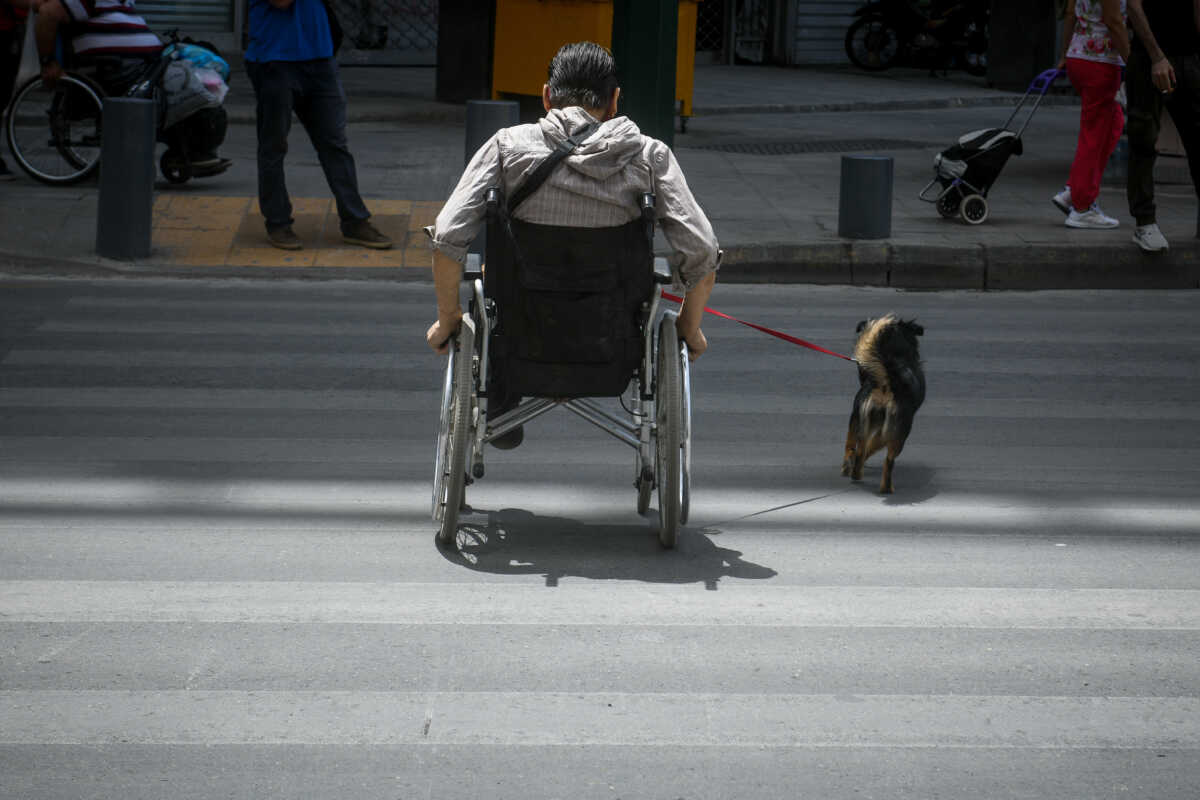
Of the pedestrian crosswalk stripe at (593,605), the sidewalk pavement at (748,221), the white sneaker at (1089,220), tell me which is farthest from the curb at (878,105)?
the pedestrian crosswalk stripe at (593,605)

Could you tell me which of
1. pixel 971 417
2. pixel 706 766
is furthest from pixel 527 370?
pixel 971 417

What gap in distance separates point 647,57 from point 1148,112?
10.7 ft

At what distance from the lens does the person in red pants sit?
1037 centimetres

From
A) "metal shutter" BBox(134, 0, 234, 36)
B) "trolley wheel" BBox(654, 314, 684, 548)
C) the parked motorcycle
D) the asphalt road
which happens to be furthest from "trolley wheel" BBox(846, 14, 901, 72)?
"trolley wheel" BBox(654, 314, 684, 548)

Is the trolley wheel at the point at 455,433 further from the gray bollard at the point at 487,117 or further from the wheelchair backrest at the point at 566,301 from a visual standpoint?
the gray bollard at the point at 487,117

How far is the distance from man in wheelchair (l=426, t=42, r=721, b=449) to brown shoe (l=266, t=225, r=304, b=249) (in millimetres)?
5371

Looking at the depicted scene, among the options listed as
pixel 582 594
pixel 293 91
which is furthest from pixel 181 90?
pixel 582 594

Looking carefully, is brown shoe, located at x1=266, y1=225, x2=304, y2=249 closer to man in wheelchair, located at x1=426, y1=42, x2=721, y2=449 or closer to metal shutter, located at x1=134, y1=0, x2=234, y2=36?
man in wheelchair, located at x1=426, y1=42, x2=721, y2=449

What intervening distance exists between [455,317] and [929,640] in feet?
5.29

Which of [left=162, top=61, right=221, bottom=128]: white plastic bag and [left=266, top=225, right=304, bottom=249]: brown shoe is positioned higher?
[left=162, top=61, right=221, bottom=128]: white plastic bag

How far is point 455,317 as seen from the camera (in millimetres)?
4852

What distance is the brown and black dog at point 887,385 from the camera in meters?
5.47

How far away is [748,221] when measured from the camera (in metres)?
10.8

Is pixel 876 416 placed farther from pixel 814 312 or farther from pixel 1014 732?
pixel 814 312
